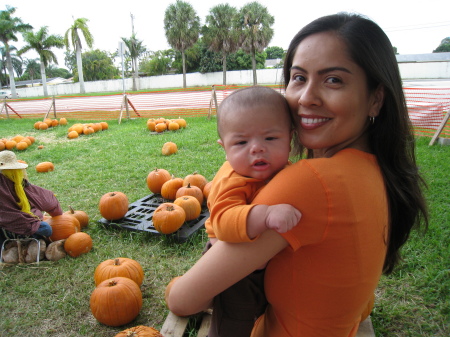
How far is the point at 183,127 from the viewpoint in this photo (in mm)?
10297

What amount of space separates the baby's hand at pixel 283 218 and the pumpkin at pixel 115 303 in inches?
73.4

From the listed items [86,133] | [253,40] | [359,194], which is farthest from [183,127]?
[253,40]

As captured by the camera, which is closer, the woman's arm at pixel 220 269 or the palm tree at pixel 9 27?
the woman's arm at pixel 220 269

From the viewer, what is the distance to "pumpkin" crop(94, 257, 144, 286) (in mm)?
2732

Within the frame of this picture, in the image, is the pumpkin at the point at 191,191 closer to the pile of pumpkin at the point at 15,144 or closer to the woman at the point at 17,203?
the woman at the point at 17,203

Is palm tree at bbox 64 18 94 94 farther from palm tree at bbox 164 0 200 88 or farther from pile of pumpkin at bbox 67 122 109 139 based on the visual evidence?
pile of pumpkin at bbox 67 122 109 139

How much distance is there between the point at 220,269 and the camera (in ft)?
3.82

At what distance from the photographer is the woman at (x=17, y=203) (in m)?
3.13

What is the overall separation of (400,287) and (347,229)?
2.12 metres

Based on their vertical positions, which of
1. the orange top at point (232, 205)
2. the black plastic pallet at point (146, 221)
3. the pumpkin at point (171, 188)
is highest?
the orange top at point (232, 205)

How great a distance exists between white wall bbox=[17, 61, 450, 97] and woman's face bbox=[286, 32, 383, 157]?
36.6 meters

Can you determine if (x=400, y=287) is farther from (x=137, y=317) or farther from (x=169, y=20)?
(x=169, y=20)

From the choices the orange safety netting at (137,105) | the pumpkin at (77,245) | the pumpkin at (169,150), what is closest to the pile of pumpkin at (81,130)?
the orange safety netting at (137,105)

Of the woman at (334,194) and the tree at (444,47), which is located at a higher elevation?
the tree at (444,47)
